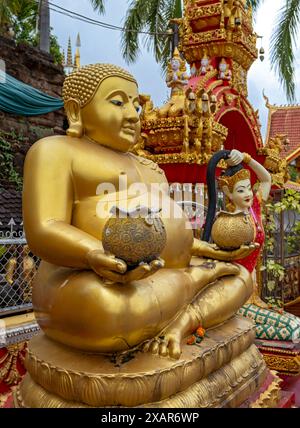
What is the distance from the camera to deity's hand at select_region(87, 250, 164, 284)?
129 cm

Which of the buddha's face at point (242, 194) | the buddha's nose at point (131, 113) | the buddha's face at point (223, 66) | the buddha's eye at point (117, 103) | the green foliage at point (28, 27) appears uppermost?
the green foliage at point (28, 27)

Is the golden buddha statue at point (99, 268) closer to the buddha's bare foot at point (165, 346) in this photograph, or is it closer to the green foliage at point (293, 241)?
the buddha's bare foot at point (165, 346)

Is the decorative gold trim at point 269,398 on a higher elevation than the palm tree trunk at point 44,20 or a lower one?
lower

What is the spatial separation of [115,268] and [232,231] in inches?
35.6

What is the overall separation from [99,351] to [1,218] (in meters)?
4.89

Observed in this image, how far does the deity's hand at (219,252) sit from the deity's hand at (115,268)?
2.76ft

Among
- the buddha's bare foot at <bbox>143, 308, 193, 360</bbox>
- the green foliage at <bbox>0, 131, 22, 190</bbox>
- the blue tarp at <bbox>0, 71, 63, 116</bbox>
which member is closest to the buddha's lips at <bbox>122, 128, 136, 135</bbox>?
the buddha's bare foot at <bbox>143, 308, 193, 360</bbox>

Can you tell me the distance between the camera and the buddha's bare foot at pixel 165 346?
152cm

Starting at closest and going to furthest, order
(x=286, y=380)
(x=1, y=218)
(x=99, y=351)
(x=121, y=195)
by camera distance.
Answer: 1. (x=99, y=351)
2. (x=121, y=195)
3. (x=286, y=380)
4. (x=1, y=218)

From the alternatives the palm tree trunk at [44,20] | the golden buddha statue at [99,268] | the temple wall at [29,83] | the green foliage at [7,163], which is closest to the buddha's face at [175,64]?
the golden buddha statue at [99,268]

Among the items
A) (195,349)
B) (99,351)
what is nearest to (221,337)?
(195,349)

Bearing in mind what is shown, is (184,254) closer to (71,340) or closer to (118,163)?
(118,163)

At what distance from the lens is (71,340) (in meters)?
1.47

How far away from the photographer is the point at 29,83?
866 centimetres
